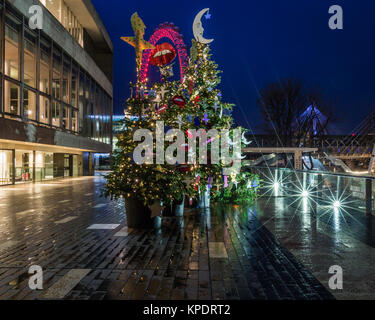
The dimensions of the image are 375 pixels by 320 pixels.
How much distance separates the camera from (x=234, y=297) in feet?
11.9

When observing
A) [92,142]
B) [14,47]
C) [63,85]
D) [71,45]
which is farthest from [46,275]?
[92,142]

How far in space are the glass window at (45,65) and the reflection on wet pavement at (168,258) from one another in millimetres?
17894

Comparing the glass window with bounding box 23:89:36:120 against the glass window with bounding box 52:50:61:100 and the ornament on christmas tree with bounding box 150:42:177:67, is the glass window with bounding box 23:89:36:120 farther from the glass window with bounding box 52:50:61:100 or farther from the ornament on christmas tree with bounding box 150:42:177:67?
the ornament on christmas tree with bounding box 150:42:177:67

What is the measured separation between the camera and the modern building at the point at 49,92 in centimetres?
1900

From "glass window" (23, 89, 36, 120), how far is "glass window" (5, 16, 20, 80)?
1341 mm

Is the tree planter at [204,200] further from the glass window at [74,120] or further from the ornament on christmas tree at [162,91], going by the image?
the glass window at [74,120]

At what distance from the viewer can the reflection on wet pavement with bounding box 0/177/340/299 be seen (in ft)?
12.6

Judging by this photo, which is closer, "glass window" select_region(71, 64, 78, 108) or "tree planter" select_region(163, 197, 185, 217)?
"tree planter" select_region(163, 197, 185, 217)

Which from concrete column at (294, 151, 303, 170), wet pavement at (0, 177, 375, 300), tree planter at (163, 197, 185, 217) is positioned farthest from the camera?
concrete column at (294, 151, 303, 170)

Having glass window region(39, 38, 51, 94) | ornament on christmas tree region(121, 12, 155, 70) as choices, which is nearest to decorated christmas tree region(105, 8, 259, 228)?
ornament on christmas tree region(121, 12, 155, 70)

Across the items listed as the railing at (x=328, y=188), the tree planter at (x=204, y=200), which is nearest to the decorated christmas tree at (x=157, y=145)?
the tree planter at (x=204, y=200)

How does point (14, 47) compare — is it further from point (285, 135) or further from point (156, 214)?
point (285, 135)

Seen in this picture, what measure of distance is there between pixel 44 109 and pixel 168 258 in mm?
22065

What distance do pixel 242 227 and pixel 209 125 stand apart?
3.85 meters
